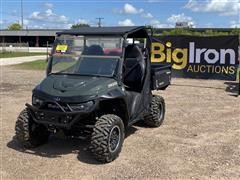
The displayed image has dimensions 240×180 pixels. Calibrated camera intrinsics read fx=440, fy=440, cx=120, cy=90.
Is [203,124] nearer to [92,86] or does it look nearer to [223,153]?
[223,153]

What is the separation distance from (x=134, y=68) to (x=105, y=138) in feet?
6.25

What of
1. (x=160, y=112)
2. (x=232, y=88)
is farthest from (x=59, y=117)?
(x=232, y=88)

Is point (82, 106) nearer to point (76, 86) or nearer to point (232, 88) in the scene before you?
point (76, 86)

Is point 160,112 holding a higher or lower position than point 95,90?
lower

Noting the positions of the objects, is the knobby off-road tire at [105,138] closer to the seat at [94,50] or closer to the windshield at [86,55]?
the windshield at [86,55]

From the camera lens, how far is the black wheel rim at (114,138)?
246 inches

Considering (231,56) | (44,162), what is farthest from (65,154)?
(231,56)

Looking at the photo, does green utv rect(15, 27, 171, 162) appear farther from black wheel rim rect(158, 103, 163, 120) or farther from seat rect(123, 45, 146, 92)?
black wheel rim rect(158, 103, 163, 120)

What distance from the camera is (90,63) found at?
7.02 metres

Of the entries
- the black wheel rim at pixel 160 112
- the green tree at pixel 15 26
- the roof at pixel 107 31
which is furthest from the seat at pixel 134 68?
the green tree at pixel 15 26

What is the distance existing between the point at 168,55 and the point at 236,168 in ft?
38.5

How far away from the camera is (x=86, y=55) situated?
709cm

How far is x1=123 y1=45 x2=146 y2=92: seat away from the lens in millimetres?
7585

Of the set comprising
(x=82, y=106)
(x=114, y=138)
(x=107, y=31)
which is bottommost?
(x=114, y=138)
